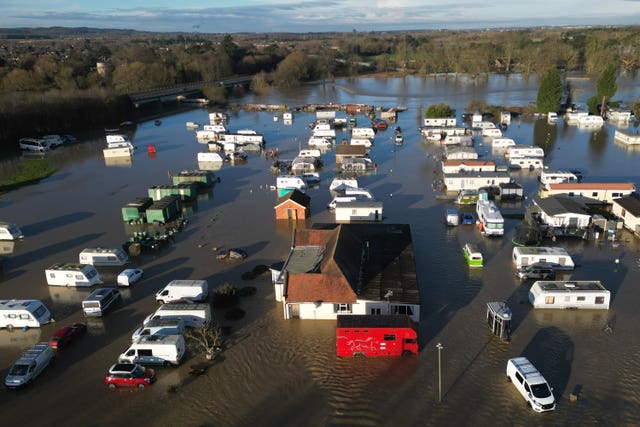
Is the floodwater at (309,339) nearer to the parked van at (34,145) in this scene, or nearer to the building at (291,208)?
the building at (291,208)

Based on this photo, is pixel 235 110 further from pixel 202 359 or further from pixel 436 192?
pixel 202 359

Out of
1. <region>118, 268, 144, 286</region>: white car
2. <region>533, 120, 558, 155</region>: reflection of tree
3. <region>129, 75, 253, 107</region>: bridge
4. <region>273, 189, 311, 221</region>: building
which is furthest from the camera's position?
<region>129, 75, 253, 107</region>: bridge

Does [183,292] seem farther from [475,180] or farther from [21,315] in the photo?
[475,180]

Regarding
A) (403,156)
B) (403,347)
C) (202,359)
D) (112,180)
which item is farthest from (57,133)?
(403,347)

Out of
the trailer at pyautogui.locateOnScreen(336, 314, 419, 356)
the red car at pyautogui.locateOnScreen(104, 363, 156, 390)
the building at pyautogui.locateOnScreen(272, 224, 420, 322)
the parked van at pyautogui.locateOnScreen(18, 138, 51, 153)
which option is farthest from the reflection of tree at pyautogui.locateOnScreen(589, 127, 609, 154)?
the parked van at pyautogui.locateOnScreen(18, 138, 51, 153)

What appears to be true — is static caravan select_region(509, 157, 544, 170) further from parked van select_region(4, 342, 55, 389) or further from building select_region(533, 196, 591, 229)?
parked van select_region(4, 342, 55, 389)

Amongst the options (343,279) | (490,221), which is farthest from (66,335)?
(490,221)

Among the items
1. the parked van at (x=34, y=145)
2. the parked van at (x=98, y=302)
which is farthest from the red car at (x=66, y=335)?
the parked van at (x=34, y=145)
